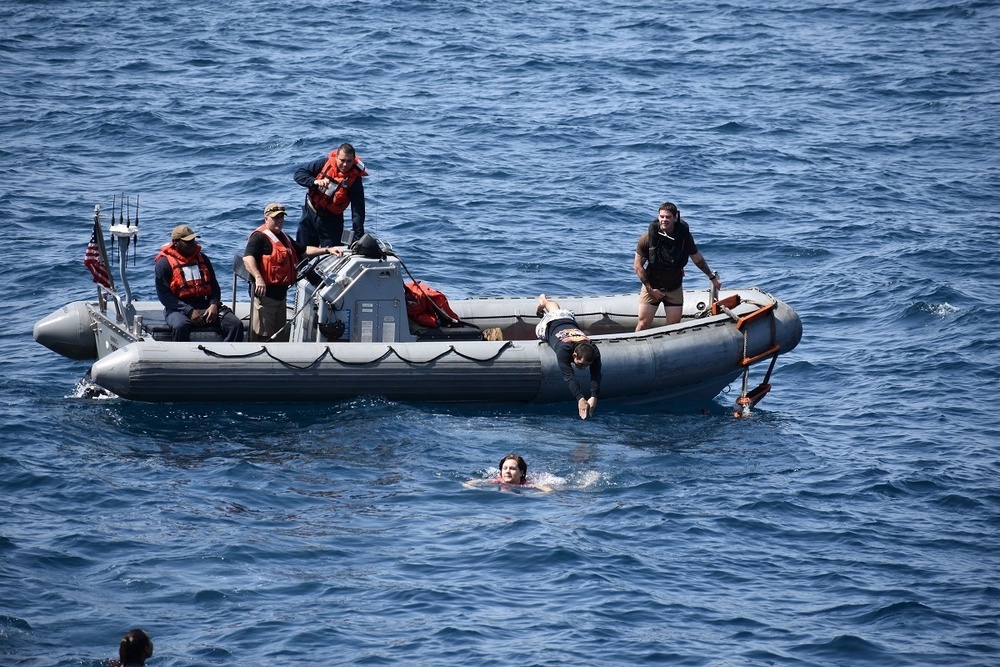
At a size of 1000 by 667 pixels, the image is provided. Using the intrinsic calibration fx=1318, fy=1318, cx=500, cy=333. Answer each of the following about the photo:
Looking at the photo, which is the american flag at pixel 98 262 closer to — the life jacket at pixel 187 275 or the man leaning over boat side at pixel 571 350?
the life jacket at pixel 187 275

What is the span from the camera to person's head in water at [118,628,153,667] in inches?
274

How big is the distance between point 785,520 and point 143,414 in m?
5.46

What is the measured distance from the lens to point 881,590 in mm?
8953

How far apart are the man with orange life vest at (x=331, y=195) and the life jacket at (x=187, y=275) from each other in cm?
108

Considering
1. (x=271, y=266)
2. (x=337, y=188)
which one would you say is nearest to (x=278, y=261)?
(x=271, y=266)

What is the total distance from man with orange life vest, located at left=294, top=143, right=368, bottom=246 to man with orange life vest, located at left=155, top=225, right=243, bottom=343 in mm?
1084

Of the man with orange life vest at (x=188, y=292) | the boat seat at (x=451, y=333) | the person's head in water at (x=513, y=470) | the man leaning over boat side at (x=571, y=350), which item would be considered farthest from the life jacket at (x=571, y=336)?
the man with orange life vest at (x=188, y=292)

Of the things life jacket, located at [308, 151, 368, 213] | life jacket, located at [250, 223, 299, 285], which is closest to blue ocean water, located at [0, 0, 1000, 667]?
life jacket, located at [250, 223, 299, 285]

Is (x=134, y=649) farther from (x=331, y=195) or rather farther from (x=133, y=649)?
(x=331, y=195)

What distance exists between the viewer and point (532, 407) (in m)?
12.1

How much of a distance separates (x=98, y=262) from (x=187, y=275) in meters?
0.79

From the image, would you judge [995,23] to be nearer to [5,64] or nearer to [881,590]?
[5,64]

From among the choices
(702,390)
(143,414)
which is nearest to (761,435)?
(702,390)

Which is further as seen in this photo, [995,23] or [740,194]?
[995,23]
